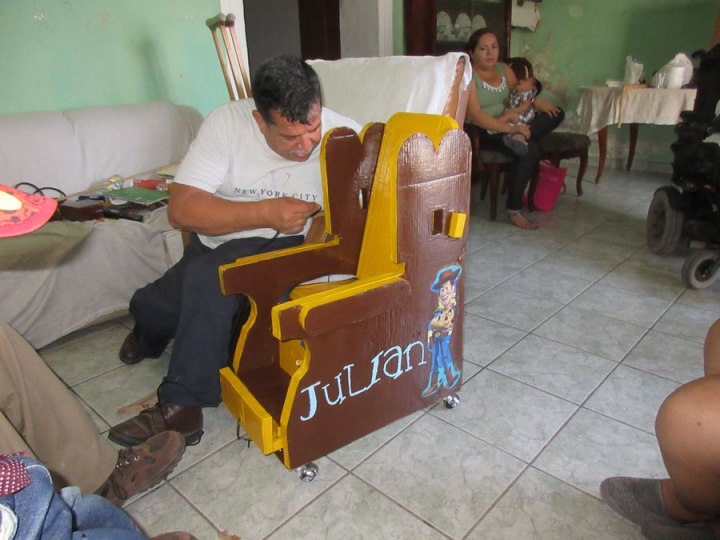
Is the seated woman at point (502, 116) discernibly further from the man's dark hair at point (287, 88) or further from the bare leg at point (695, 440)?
the bare leg at point (695, 440)

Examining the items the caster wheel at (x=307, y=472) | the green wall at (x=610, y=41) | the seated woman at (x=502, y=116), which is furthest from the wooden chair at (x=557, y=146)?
the caster wheel at (x=307, y=472)

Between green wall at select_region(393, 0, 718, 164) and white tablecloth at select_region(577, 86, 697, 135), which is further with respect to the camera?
green wall at select_region(393, 0, 718, 164)

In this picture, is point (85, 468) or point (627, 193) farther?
point (627, 193)

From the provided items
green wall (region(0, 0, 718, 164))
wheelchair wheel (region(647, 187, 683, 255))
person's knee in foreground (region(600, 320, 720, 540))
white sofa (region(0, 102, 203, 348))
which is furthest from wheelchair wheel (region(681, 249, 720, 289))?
green wall (region(0, 0, 718, 164))

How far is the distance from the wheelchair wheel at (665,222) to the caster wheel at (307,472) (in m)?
1.99

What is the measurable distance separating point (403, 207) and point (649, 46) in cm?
382

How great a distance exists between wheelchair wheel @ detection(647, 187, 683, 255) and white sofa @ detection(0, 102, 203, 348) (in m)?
2.16

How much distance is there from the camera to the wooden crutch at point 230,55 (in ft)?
6.95

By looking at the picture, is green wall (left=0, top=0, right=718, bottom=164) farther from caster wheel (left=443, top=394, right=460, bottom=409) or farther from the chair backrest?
caster wheel (left=443, top=394, right=460, bottom=409)

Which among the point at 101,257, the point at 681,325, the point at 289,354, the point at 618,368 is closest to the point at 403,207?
the point at 289,354

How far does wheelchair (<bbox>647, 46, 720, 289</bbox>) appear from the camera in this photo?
79.9 inches

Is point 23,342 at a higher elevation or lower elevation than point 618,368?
higher

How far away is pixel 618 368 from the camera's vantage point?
5.09 ft

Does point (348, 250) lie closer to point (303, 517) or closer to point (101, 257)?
point (303, 517)
